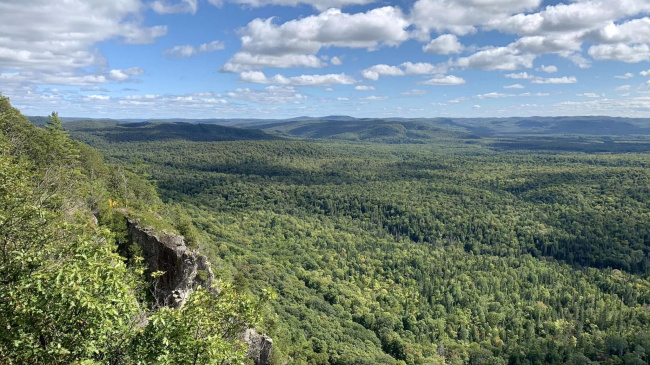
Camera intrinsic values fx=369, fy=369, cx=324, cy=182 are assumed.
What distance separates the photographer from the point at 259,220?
173m

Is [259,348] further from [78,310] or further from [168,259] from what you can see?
[78,310]

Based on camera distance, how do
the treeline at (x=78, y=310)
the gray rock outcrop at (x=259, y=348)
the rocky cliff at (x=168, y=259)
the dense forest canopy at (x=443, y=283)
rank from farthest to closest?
the dense forest canopy at (x=443, y=283), the gray rock outcrop at (x=259, y=348), the rocky cliff at (x=168, y=259), the treeline at (x=78, y=310)

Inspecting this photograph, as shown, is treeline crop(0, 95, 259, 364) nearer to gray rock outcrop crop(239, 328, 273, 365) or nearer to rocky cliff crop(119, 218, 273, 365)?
rocky cliff crop(119, 218, 273, 365)

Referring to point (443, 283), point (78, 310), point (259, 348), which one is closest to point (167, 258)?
point (259, 348)

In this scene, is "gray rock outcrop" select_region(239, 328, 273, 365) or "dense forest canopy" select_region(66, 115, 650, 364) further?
"dense forest canopy" select_region(66, 115, 650, 364)

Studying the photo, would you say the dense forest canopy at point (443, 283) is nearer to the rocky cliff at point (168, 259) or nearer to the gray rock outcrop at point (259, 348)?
the gray rock outcrop at point (259, 348)

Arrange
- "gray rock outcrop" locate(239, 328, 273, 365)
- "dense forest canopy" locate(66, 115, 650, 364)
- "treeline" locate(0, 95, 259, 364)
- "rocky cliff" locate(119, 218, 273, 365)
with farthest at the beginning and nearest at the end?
"dense forest canopy" locate(66, 115, 650, 364) → "gray rock outcrop" locate(239, 328, 273, 365) → "rocky cliff" locate(119, 218, 273, 365) → "treeline" locate(0, 95, 259, 364)

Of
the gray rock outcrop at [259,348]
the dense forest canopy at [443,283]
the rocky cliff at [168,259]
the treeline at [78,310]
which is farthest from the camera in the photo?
the dense forest canopy at [443,283]

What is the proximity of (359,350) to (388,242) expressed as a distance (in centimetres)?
9483

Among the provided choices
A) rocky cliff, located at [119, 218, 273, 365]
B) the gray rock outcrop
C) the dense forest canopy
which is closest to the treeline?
rocky cliff, located at [119, 218, 273, 365]

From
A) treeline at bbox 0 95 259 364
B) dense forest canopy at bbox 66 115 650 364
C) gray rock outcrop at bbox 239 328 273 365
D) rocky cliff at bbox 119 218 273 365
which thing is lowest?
dense forest canopy at bbox 66 115 650 364

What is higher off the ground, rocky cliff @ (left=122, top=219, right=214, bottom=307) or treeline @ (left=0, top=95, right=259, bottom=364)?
treeline @ (left=0, top=95, right=259, bottom=364)

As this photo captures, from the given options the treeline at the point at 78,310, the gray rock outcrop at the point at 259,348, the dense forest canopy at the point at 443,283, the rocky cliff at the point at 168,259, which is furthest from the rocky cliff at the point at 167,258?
the treeline at the point at 78,310

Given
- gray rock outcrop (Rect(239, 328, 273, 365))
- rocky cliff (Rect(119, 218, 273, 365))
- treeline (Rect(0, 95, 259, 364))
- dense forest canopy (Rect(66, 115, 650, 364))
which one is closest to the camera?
treeline (Rect(0, 95, 259, 364))
